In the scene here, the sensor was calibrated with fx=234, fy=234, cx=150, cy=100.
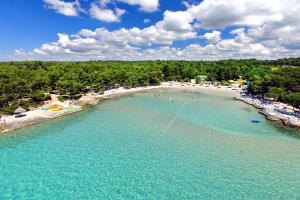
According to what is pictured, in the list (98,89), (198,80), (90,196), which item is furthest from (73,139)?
(198,80)

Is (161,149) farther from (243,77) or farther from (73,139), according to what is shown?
(243,77)

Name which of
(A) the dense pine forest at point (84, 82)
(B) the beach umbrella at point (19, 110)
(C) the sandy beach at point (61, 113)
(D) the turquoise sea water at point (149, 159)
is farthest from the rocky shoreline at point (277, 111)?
(B) the beach umbrella at point (19, 110)

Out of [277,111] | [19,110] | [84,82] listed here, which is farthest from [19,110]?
[277,111]

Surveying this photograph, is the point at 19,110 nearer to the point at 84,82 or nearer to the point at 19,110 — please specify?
the point at 19,110

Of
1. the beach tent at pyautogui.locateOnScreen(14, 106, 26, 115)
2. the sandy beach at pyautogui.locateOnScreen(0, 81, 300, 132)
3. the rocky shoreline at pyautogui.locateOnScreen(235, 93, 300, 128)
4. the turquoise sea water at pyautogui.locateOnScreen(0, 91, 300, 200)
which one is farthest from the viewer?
the rocky shoreline at pyautogui.locateOnScreen(235, 93, 300, 128)

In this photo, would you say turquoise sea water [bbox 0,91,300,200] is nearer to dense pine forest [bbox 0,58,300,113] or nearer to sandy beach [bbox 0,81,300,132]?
sandy beach [bbox 0,81,300,132]

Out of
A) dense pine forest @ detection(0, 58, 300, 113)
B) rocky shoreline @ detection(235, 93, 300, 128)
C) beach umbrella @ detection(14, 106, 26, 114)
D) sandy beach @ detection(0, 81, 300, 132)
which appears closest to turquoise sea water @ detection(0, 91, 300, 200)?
sandy beach @ detection(0, 81, 300, 132)

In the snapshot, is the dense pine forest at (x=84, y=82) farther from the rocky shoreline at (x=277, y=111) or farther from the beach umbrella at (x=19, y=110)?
the rocky shoreline at (x=277, y=111)

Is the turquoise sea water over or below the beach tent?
below
